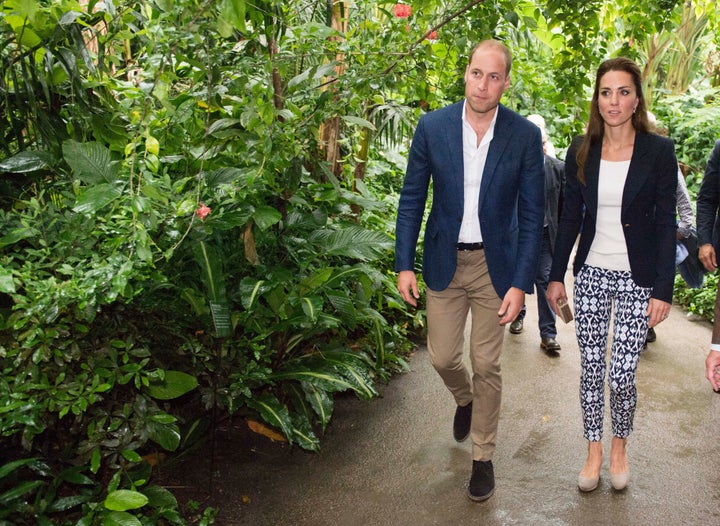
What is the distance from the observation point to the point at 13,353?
3.21 metres

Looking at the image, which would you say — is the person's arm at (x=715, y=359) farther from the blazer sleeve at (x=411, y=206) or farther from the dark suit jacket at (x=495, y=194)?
the blazer sleeve at (x=411, y=206)

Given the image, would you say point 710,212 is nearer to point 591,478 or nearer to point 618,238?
point 618,238

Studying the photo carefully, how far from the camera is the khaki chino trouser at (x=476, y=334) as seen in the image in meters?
3.78

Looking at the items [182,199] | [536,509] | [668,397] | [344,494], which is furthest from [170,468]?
[668,397]

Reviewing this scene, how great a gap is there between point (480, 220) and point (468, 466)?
1500 millimetres

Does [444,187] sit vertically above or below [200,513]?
above

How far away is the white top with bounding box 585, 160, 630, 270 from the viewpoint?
3695 mm

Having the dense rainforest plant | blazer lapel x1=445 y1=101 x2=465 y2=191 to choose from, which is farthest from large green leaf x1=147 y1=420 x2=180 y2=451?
blazer lapel x1=445 y1=101 x2=465 y2=191

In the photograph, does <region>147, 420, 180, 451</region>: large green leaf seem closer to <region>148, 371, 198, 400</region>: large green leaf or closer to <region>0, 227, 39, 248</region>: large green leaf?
<region>148, 371, 198, 400</region>: large green leaf

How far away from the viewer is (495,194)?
3652 mm

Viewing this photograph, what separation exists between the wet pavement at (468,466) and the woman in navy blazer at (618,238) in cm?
29

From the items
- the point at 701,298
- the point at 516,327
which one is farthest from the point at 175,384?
the point at 701,298

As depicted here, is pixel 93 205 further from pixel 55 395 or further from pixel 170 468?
pixel 170 468

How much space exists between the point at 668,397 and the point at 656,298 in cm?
209
